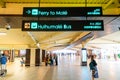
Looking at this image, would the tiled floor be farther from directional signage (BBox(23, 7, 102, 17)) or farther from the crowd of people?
the crowd of people

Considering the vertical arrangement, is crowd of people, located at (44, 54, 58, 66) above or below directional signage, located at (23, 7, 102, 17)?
below

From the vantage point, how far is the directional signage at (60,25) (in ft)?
18.3

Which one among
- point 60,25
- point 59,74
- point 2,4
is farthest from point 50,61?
point 60,25

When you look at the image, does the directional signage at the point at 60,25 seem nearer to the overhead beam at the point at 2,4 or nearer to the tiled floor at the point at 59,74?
the overhead beam at the point at 2,4

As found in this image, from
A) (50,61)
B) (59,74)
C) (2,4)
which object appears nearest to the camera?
(2,4)

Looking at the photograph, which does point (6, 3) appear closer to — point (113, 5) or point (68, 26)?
point (68, 26)

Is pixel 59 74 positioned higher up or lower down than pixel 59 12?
lower down

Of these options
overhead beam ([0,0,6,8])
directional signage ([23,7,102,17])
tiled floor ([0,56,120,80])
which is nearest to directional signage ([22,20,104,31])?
directional signage ([23,7,102,17])

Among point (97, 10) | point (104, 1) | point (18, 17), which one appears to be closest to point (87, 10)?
point (97, 10)

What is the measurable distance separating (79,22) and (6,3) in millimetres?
2891

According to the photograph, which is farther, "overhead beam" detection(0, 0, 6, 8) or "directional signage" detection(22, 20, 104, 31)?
"overhead beam" detection(0, 0, 6, 8)

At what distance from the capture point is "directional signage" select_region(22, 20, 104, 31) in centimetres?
557

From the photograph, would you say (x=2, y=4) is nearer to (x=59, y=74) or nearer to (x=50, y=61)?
(x=59, y=74)

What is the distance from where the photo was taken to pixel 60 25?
5.59 meters
